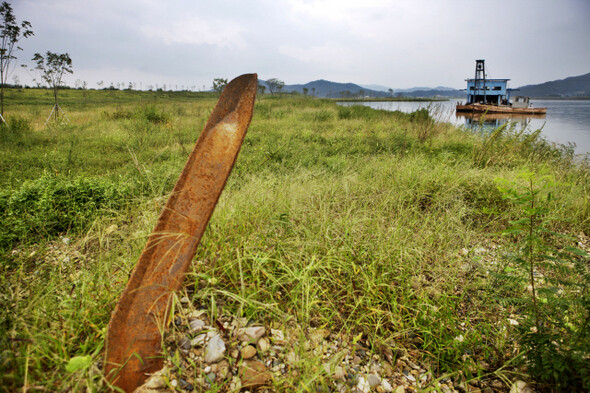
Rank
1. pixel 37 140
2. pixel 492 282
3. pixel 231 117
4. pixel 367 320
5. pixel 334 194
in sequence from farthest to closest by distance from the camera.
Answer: pixel 37 140 < pixel 334 194 < pixel 492 282 < pixel 367 320 < pixel 231 117

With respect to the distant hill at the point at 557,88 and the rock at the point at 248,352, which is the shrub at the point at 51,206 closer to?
the rock at the point at 248,352

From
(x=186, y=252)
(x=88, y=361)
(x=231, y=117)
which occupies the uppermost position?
(x=231, y=117)

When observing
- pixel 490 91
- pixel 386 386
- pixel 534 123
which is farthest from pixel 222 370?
pixel 490 91

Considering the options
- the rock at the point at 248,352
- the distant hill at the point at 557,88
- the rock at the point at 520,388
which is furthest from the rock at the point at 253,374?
the distant hill at the point at 557,88

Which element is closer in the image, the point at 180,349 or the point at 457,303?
the point at 180,349

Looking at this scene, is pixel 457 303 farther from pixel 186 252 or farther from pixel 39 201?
pixel 39 201

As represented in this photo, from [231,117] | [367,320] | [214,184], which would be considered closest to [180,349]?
[214,184]

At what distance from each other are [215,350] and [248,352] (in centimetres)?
17

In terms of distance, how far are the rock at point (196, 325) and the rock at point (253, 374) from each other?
1.00ft

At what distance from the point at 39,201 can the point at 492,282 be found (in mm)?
4459

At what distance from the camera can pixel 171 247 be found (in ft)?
4.12

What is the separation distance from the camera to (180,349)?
1.33 m

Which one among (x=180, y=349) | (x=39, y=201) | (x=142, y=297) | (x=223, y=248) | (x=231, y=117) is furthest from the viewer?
(x=39, y=201)

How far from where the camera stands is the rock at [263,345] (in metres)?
1.43
